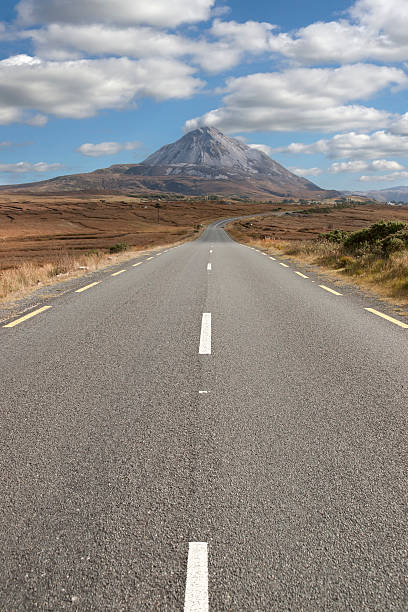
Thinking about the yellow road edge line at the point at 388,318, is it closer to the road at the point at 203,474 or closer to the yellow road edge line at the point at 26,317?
the road at the point at 203,474

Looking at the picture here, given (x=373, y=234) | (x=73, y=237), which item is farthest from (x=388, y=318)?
(x=73, y=237)

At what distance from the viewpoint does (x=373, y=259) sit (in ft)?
50.5

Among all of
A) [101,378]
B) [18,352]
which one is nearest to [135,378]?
[101,378]

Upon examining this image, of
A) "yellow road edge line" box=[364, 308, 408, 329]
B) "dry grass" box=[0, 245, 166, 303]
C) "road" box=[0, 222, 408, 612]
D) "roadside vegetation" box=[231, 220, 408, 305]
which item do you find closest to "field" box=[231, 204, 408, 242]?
"roadside vegetation" box=[231, 220, 408, 305]

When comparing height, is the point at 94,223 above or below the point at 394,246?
above

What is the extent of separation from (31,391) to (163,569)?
2876 mm

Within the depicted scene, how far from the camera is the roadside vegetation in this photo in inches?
461

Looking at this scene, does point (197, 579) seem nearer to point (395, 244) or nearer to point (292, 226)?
point (395, 244)

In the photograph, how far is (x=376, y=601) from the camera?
2.03m

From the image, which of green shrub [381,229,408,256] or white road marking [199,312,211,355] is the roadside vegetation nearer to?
green shrub [381,229,408,256]

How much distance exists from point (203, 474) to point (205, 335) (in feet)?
12.6

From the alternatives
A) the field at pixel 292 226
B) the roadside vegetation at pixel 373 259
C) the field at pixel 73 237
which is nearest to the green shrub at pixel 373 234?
the roadside vegetation at pixel 373 259

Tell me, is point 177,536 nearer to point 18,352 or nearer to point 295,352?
point 295,352

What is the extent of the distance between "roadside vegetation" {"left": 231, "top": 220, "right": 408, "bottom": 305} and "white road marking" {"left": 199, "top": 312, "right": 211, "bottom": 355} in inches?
189
